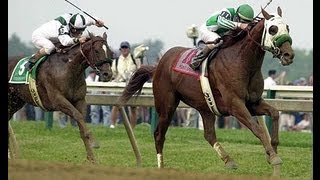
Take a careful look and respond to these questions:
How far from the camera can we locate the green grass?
11.8m

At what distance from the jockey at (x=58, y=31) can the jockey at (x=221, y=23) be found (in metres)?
1.58

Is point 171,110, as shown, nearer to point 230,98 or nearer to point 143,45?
point 230,98

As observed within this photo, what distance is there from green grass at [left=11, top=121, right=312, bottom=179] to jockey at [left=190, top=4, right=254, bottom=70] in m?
1.32

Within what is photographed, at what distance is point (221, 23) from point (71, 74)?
79.5 inches

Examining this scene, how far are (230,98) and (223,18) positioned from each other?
3.53 ft

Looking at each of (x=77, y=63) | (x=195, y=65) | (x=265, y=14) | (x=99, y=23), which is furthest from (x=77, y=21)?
(x=265, y=14)

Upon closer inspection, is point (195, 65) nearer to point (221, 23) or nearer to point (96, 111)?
point (221, 23)

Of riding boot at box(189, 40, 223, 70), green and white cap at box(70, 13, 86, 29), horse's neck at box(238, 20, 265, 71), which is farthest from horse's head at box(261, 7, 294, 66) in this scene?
green and white cap at box(70, 13, 86, 29)

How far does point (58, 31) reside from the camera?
39.8ft

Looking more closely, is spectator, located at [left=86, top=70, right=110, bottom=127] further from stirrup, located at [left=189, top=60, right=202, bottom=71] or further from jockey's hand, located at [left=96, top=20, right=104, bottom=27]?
stirrup, located at [left=189, top=60, right=202, bottom=71]

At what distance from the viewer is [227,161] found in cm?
1052
